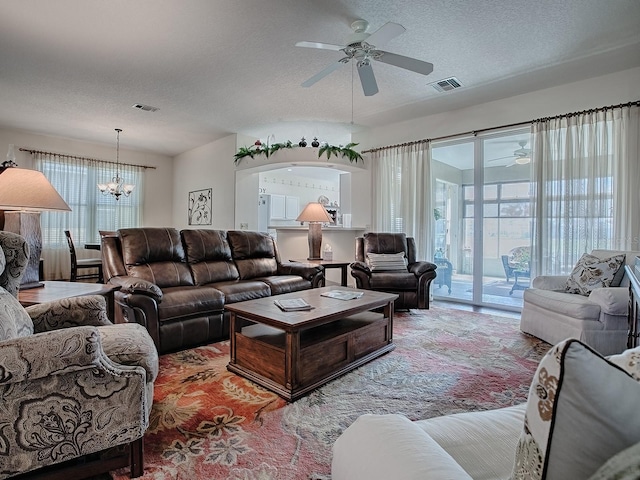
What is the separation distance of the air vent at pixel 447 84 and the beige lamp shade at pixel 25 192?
12.9 feet

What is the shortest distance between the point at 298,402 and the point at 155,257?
2.23 metres

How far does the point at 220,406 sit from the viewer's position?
2.01m

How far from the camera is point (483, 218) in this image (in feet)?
16.0

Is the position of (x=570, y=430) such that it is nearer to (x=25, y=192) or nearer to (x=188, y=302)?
(x=25, y=192)

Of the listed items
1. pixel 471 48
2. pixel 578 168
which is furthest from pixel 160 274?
pixel 578 168

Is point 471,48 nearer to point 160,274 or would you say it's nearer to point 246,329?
point 246,329

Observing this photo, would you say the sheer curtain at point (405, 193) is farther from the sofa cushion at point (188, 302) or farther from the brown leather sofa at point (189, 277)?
the sofa cushion at point (188, 302)

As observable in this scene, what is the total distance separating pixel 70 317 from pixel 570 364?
2.13m

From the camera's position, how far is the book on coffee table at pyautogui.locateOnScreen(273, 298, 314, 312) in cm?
242

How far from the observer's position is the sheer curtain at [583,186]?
3.66m

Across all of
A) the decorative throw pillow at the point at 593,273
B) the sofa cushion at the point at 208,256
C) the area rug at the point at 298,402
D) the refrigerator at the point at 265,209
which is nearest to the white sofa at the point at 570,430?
the area rug at the point at 298,402

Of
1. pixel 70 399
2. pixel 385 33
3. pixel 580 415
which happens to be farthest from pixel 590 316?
pixel 70 399

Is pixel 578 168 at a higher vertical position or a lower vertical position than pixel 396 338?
higher

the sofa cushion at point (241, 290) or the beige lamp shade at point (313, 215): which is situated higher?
the beige lamp shade at point (313, 215)
